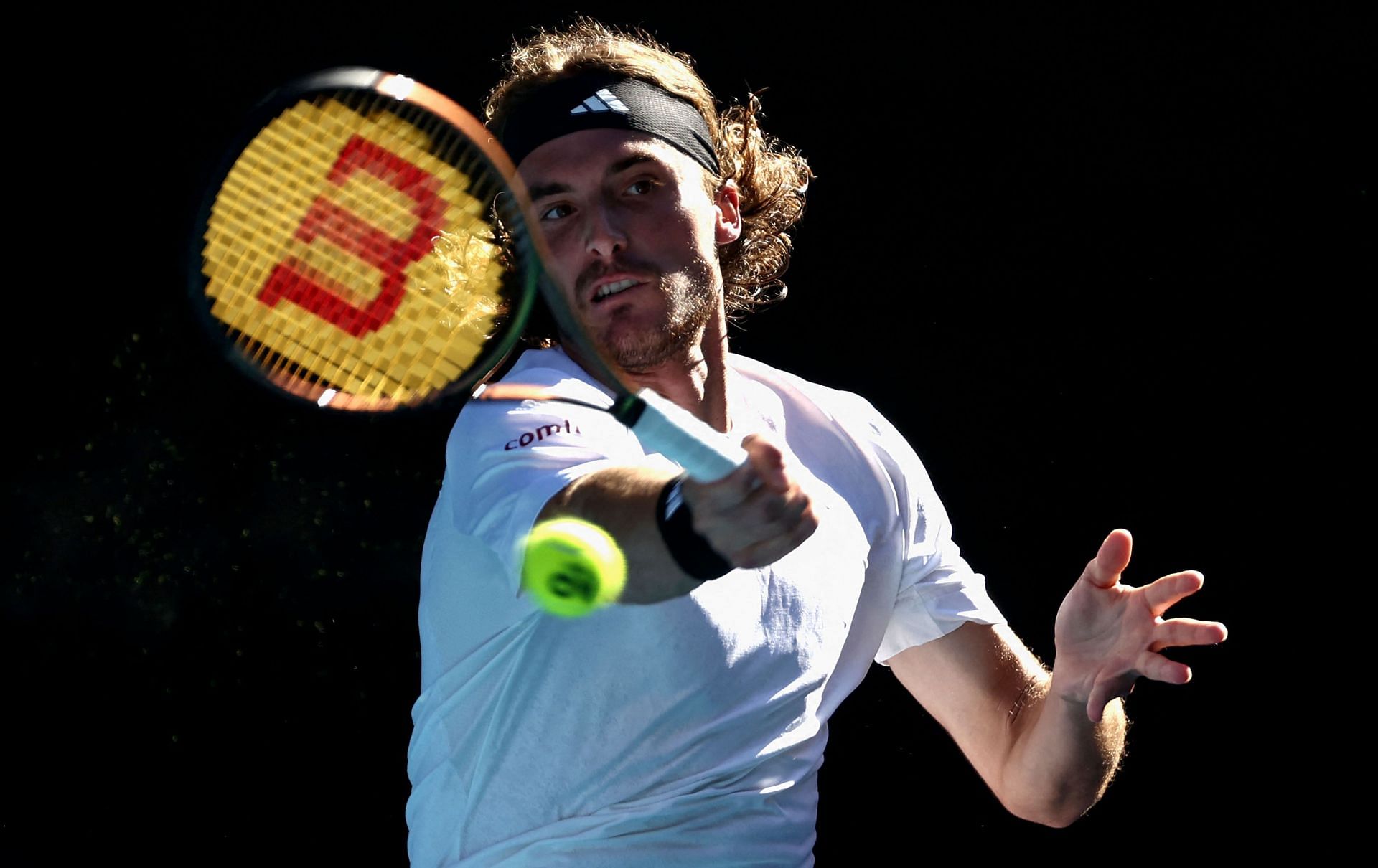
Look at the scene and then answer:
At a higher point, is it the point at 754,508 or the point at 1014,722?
the point at 754,508

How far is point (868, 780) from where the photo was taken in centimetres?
253

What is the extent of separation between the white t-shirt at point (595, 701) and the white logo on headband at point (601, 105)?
416 mm

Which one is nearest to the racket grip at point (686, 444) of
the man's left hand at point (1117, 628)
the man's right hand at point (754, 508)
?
the man's right hand at point (754, 508)

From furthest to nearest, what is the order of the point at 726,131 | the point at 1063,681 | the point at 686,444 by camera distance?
the point at 726,131, the point at 1063,681, the point at 686,444

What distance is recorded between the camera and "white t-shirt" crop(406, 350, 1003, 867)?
4.81ft

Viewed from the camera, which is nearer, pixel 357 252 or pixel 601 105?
pixel 357 252

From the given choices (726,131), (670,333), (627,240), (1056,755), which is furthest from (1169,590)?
(726,131)

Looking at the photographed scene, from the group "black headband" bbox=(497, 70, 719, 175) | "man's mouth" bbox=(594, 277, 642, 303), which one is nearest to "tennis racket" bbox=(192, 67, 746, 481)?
"man's mouth" bbox=(594, 277, 642, 303)

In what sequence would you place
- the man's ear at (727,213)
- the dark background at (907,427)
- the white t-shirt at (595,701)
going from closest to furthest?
the white t-shirt at (595,701)
the man's ear at (727,213)
the dark background at (907,427)

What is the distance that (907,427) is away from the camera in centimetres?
256

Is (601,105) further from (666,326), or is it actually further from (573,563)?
(573,563)

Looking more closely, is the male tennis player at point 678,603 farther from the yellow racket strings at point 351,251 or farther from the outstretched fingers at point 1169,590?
the yellow racket strings at point 351,251

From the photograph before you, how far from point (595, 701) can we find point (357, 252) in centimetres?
56

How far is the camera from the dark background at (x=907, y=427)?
2412 millimetres
